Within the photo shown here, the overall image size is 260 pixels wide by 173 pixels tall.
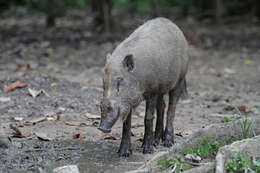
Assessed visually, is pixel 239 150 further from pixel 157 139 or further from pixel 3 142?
pixel 3 142

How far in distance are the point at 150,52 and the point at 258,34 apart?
8.90 m

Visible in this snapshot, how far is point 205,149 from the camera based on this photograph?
13.2 ft

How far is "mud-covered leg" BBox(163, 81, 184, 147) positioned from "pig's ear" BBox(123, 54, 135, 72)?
49.8 inches

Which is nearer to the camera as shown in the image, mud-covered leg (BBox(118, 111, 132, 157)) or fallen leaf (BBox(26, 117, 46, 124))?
mud-covered leg (BBox(118, 111, 132, 157))

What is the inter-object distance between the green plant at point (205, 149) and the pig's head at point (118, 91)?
73 cm

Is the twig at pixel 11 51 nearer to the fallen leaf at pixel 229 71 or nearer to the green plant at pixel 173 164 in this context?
the fallen leaf at pixel 229 71

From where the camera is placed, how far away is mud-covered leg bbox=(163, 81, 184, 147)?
4.98m

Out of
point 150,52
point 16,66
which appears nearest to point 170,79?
point 150,52

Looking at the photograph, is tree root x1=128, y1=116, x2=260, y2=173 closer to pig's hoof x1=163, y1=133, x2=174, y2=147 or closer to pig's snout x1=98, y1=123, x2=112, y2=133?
pig's snout x1=98, y1=123, x2=112, y2=133

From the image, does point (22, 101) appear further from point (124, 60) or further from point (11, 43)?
point (11, 43)

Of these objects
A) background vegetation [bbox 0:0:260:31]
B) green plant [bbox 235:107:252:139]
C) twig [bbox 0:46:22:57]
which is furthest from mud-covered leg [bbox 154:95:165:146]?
background vegetation [bbox 0:0:260:31]

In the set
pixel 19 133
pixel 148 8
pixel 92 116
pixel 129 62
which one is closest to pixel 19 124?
A: pixel 19 133

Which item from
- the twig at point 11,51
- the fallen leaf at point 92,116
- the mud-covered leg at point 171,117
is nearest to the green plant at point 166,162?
the mud-covered leg at point 171,117

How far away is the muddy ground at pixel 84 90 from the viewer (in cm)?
438
